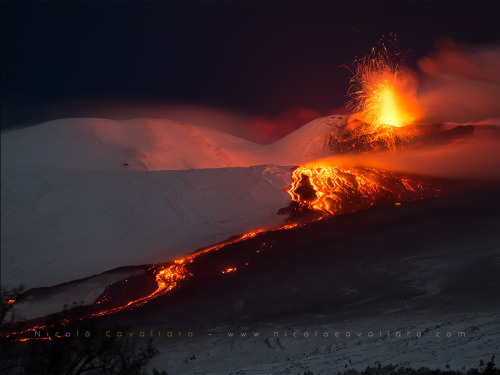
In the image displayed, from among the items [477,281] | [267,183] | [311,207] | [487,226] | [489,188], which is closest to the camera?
[477,281]

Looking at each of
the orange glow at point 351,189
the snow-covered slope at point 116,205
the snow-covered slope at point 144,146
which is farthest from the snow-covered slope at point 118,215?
the snow-covered slope at point 144,146

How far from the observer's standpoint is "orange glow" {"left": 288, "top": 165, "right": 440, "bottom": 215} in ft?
97.4

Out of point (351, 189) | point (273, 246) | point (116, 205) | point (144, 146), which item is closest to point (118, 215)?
point (116, 205)

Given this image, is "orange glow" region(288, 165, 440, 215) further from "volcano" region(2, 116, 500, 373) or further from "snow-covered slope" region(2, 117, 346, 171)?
"snow-covered slope" region(2, 117, 346, 171)

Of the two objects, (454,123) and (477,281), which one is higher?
(454,123)

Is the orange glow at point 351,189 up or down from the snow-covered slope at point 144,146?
down

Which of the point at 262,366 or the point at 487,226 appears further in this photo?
the point at 487,226

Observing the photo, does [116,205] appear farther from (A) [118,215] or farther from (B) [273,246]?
(B) [273,246]

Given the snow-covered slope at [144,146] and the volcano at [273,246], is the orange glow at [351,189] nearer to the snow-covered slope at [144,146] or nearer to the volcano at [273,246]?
the volcano at [273,246]

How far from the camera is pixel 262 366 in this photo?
12406 millimetres

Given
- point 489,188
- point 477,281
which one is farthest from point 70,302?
point 489,188

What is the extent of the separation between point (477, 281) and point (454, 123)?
2570 centimetres

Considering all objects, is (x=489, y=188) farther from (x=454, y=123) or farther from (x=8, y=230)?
(x=8, y=230)

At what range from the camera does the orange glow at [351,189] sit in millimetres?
29688
